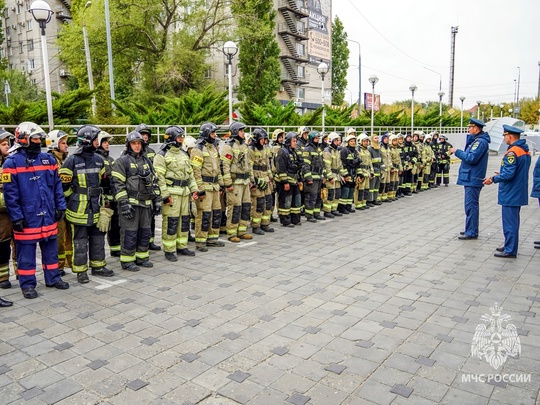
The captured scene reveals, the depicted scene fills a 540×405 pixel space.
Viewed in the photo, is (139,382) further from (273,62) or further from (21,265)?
(273,62)

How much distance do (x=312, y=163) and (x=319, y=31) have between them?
Answer: 47426 millimetres

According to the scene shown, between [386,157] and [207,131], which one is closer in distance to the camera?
[207,131]

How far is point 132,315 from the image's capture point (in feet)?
17.6

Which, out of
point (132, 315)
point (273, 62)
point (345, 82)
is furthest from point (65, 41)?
point (345, 82)

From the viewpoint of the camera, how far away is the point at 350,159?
12.0m

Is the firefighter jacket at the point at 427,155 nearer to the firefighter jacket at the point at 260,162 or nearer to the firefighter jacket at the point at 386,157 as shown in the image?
the firefighter jacket at the point at 386,157

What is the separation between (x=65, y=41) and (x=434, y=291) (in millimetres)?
33303

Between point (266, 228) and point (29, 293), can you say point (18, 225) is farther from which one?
point (266, 228)

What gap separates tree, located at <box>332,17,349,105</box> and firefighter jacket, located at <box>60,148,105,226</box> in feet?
181

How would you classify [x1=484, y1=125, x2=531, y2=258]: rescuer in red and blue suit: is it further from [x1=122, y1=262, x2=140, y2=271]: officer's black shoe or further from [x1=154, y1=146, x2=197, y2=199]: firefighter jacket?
[x1=122, y1=262, x2=140, y2=271]: officer's black shoe

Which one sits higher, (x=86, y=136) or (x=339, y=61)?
(x=339, y=61)

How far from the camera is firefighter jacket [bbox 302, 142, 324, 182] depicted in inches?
410

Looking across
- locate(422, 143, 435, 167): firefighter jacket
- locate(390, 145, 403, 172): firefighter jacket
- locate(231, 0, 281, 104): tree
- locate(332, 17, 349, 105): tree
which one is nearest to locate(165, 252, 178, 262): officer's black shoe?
locate(390, 145, 403, 172): firefighter jacket

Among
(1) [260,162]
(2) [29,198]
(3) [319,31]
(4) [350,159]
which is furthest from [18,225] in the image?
(3) [319,31]
